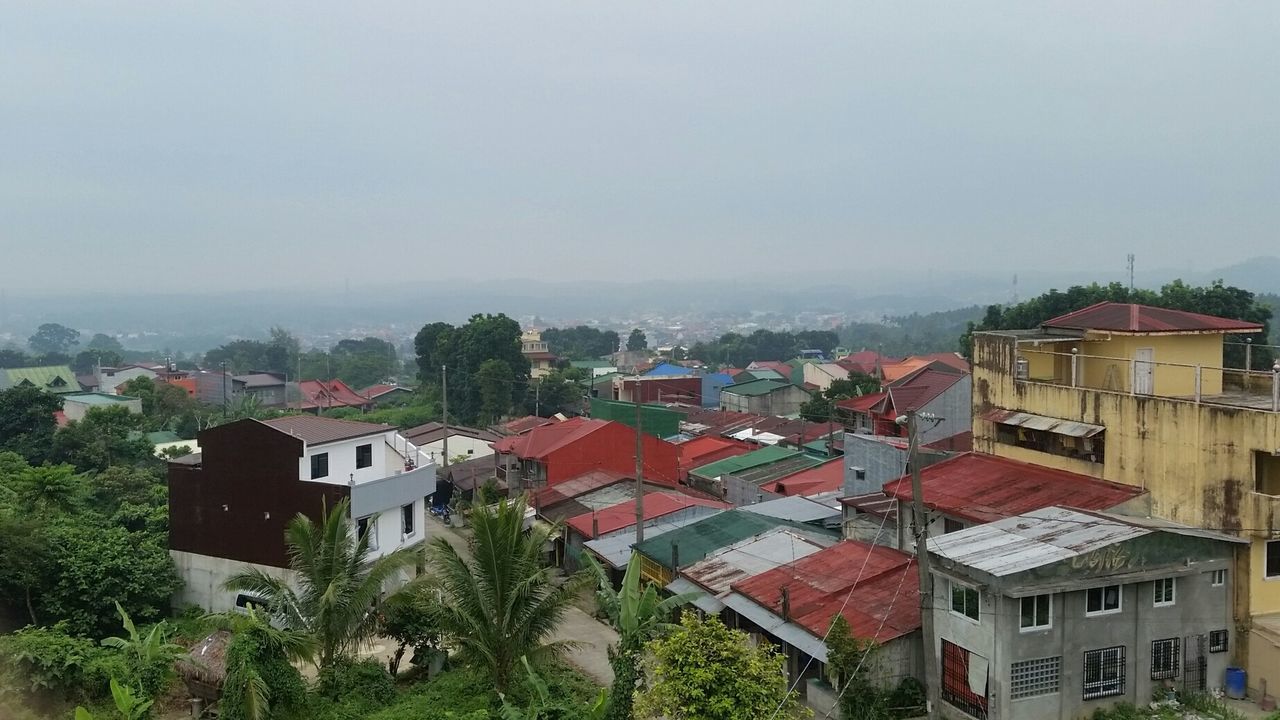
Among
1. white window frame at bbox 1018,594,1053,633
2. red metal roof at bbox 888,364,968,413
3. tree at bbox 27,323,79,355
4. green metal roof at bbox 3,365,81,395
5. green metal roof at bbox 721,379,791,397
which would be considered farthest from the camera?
tree at bbox 27,323,79,355

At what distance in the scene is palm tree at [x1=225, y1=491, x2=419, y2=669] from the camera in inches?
588

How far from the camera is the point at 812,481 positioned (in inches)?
1160

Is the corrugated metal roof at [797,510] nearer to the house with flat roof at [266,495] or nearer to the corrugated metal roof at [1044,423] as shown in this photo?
the corrugated metal roof at [1044,423]

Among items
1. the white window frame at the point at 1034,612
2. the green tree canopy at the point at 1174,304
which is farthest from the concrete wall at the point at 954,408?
the white window frame at the point at 1034,612

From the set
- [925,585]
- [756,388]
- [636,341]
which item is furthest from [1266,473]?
[636,341]

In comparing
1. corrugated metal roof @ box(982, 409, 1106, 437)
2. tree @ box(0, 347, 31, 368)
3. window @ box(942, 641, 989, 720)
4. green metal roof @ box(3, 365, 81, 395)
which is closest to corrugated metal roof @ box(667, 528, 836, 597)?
corrugated metal roof @ box(982, 409, 1106, 437)

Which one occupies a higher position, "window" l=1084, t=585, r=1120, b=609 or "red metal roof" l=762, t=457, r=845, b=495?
"window" l=1084, t=585, r=1120, b=609

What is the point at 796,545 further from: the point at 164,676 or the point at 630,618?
the point at 164,676

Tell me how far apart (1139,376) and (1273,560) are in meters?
4.49

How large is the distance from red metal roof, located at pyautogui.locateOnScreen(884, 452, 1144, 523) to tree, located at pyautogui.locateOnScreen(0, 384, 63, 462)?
32.4 m

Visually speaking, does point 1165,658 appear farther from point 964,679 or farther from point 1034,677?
point 964,679

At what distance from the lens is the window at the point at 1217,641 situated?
1423cm

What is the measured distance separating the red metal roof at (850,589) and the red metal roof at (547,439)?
16.2m

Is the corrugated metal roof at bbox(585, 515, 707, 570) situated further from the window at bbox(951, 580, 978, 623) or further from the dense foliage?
the dense foliage
